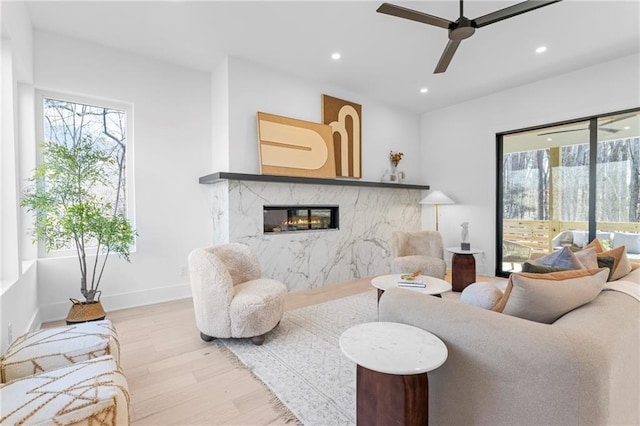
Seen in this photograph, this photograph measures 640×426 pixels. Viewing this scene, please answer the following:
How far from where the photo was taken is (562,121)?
4230mm

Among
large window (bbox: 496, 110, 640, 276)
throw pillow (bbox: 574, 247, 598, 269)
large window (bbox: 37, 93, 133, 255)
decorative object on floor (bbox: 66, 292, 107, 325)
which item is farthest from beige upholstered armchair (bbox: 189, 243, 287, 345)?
large window (bbox: 496, 110, 640, 276)

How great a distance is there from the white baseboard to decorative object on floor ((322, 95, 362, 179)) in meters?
2.80

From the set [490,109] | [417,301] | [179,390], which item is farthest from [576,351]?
[490,109]

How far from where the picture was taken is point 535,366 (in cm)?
106

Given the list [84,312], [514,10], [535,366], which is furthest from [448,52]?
[84,312]

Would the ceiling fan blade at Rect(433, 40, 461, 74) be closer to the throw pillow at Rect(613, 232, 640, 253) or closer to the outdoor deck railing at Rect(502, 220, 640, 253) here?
the outdoor deck railing at Rect(502, 220, 640, 253)

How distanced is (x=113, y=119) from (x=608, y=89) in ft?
20.5

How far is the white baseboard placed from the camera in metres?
3.07

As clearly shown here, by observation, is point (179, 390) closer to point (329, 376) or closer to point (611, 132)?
point (329, 376)

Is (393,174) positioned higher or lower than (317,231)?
higher

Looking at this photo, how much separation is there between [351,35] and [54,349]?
3572 mm

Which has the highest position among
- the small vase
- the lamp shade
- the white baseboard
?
the small vase

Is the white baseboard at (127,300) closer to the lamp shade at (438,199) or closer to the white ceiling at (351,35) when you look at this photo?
the white ceiling at (351,35)

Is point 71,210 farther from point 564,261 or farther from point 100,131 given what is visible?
point 564,261
